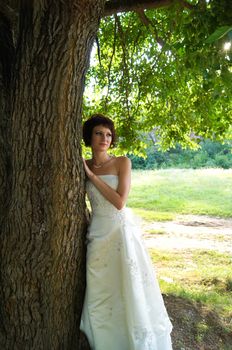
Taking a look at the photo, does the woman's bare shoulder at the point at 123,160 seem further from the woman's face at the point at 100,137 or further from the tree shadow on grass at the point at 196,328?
the tree shadow on grass at the point at 196,328

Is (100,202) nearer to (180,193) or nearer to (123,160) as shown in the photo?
(123,160)

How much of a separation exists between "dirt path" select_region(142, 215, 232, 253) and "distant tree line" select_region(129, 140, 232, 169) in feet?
37.0

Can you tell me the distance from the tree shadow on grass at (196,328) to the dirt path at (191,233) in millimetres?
3943

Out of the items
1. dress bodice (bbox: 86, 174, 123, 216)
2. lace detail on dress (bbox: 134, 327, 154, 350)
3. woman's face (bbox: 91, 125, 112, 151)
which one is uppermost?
woman's face (bbox: 91, 125, 112, 151)

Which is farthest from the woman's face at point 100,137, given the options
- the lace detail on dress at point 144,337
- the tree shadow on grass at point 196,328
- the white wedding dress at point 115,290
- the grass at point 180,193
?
the grass at point 180,193

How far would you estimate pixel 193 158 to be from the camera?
930 inches

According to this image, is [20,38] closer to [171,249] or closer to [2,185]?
[2,185]

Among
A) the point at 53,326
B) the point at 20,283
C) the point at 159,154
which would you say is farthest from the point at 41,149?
the point at 159,154

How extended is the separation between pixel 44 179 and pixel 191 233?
310 inches

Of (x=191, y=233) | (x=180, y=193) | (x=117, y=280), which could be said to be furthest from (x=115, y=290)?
(x=180, y=193)

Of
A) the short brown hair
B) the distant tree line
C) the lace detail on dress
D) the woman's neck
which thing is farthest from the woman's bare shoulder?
the distant tree line

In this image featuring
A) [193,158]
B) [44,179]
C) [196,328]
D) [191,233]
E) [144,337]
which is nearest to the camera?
[44,179]

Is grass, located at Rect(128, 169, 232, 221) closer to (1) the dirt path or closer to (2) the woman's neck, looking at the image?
(1) the dirt path

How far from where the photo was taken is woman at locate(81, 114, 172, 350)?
3145 millimetres
